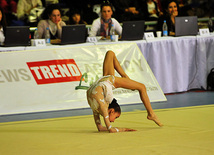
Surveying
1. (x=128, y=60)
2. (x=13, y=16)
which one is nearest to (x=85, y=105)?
(x=128, y=60)

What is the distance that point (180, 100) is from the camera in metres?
5.91

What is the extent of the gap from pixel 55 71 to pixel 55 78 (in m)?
0.09

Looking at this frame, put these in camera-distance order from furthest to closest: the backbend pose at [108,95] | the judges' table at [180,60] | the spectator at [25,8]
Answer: the spectator at [25,8] < the judges' table at [180,60] < the backbend pose at [108,95]

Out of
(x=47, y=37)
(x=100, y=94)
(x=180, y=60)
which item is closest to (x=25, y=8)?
(x=47, y=37)

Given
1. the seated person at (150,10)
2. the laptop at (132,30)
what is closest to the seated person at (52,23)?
the laptop at (132,30)

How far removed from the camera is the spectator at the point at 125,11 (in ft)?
29.2

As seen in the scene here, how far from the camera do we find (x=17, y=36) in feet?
19.5

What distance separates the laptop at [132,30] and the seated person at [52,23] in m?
1.11

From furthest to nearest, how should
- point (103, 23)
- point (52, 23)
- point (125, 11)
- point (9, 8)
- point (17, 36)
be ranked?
point (125, 11) < point (9, 8) < point (103, 23) < point (52, 23) < point (17, 36)

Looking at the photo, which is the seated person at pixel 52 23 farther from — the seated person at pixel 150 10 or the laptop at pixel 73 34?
the seated person at pixel 150 10

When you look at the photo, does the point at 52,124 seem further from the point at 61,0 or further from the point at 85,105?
the point at 61,0

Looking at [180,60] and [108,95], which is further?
[180,60]

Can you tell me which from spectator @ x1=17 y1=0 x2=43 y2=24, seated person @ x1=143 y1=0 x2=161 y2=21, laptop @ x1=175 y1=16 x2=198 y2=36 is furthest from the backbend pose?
seated person @ x1=143 y1=0 x2=161 y2=21

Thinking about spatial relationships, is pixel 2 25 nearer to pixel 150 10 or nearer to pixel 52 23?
pixel 52 23
